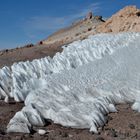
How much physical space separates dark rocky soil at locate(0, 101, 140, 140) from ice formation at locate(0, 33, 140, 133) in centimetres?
20

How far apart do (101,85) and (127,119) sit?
2486mm

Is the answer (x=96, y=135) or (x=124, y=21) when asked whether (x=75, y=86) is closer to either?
(x=96, y=135)

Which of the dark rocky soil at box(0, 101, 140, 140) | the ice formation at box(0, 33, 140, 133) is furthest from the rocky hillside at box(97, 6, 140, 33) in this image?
the dark rocky soil at box(0, 101, 140, 140)

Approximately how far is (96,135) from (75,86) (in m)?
3.47

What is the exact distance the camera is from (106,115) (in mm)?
10062

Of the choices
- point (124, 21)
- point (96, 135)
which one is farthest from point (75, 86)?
point (124, 21)

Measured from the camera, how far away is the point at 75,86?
471 inches

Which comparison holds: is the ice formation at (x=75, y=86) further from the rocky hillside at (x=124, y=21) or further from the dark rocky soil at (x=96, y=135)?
the rocky hillside at (x=124, y=21)

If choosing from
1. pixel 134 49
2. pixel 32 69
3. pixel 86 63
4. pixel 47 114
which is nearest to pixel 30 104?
pixel 47 114

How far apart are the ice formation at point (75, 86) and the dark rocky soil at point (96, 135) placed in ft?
0.65

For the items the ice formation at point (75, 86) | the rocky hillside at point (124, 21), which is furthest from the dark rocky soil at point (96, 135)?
the rocky hillside at point (124, 21)

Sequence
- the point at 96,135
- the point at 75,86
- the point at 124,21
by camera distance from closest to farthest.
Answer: the point at 96,135, the point at 75,86, the point at 124,21

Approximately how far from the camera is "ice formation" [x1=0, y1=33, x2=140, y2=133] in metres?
9.38

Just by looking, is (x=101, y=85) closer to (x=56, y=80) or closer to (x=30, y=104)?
(x=56, y=80)
